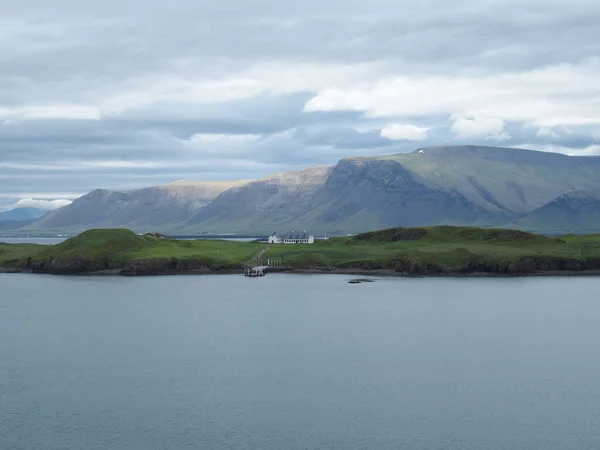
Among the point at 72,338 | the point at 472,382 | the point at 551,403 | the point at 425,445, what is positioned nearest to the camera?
the point at 425,445

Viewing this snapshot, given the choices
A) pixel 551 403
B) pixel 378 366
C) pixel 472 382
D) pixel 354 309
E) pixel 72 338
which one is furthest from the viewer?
pixel 354 309

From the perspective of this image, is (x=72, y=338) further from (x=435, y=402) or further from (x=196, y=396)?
(x=435, y=402)

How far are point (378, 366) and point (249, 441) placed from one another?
31.4 m

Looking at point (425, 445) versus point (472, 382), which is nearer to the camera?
point (425, 445)

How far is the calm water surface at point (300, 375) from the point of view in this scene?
69.1 metres

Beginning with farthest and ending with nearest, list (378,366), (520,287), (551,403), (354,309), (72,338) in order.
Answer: (520,287) < (354,309) < (72,338) < (378,366) < (551,403)

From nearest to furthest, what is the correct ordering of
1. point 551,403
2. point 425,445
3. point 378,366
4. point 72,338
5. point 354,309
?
point 425,445 < point 551,403 < point 378,366 < point 72,338 < point 354,309

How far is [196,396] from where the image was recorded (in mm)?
81188

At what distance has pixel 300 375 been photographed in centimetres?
9075

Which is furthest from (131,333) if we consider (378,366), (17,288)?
(17,288)

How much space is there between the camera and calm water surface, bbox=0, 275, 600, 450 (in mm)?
69062

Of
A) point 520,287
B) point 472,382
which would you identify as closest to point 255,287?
point 520,287

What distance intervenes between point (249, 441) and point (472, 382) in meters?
30.3

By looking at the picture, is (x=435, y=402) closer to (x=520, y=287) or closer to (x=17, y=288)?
(x=520, y=287)
